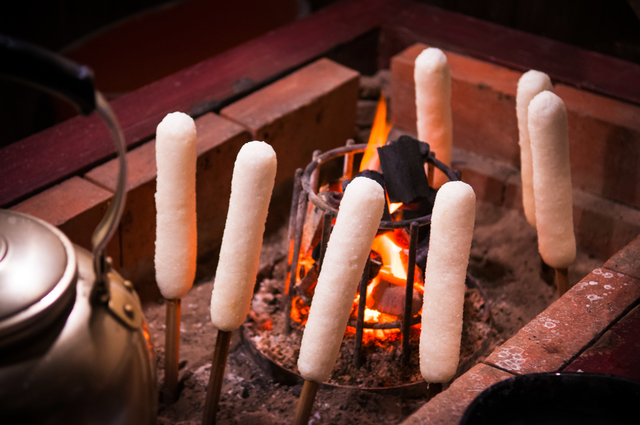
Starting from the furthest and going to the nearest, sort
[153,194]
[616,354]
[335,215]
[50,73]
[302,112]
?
[302,112], [153,194], [335,215], [616,354], [50,73]

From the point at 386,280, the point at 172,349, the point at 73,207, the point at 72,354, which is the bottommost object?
the point at 172,349

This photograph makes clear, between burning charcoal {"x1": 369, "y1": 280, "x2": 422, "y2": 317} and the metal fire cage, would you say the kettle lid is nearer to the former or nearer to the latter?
the metal fire cage

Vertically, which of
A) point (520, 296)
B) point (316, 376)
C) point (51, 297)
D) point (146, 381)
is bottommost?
point (520, 296)

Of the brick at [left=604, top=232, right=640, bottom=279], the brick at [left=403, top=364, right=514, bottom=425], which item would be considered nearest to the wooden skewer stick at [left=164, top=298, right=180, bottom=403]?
the brick at [left=403, top=364, right=514, bottom=425]

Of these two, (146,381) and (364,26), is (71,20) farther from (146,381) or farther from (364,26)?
(146,381)

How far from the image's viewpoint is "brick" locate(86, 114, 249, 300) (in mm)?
1808

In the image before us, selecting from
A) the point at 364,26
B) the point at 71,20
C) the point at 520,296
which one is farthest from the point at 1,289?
the point at 71,20

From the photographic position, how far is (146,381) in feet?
2.78

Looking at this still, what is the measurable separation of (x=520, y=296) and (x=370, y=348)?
0.56 metres

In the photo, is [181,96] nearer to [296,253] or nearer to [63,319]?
[296,253]

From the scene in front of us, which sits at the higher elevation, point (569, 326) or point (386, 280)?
point (569, 326)

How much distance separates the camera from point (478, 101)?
222 centimetres

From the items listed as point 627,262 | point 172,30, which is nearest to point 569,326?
point 627,262

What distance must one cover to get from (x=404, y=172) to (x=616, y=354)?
0.61m
